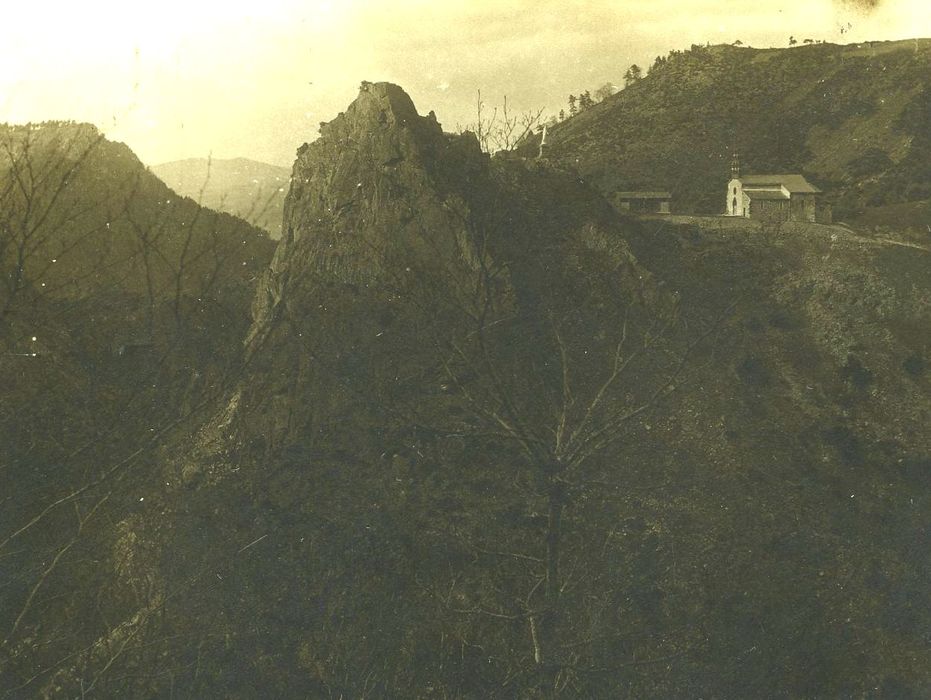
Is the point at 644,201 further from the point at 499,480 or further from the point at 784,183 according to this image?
the point at 499,480

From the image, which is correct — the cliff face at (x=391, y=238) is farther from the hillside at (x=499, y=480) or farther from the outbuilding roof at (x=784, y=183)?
the outbuilding roof at (x=784, y=183)

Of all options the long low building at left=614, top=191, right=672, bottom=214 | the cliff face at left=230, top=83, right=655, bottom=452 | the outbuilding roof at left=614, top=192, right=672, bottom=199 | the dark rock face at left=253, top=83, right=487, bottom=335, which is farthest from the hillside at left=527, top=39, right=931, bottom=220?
the dark rock face at left=253, top=83, right=487, bottom=335

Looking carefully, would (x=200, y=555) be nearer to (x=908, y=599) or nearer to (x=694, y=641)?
(x=694, y=641)

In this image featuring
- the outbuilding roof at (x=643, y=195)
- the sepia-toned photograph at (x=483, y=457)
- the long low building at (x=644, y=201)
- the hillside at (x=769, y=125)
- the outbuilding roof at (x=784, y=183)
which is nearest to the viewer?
the sepia-toned photograph at (x=483, y=457)

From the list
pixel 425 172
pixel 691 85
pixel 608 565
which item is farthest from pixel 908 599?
pixel 691 85

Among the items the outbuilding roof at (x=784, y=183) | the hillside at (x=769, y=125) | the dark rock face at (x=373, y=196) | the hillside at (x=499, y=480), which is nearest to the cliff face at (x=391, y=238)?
the dark rock face at (x=373, y=196)

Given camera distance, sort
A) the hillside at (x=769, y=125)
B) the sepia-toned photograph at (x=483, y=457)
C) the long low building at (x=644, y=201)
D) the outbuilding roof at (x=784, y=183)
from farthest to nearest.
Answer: the hillside at (x=769, y=125), the long low building at (x=644, y=201), the outbuilding roof at (x=784, y=183), the sepia-toned photograph at (x=483, y=457)
